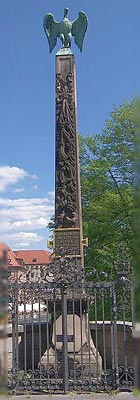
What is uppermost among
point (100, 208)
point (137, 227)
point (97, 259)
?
point (100, 208)

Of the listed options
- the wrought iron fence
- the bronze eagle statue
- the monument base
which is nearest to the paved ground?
the wrought iron fence

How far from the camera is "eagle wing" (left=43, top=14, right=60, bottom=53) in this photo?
39.1 ft

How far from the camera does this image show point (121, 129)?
19.8 meters

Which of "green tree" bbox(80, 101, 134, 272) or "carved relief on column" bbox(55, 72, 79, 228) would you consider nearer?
"carved relief on column" bbox(55, 72, 79, 228)

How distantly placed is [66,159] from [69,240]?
180cm

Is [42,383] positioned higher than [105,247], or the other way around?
[105,247]

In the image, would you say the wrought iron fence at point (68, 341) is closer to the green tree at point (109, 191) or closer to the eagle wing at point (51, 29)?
the eagle wing at point (51, 29)

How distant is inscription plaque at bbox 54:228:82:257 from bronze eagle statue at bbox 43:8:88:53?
4.56 metres

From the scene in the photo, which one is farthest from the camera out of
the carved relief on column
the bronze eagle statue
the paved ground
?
the bronze eagle statue

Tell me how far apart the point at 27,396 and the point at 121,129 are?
45.0 feet

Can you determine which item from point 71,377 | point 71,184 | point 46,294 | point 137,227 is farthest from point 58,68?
point 137,227

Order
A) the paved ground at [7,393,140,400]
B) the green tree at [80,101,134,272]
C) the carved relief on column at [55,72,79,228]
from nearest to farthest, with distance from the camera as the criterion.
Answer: the paved ground at [7,393,140,400], the carved relief on column at [55,72,79,228], the green tree at [80,101,134,272]

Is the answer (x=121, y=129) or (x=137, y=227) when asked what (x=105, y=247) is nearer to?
(x=121, y=129)

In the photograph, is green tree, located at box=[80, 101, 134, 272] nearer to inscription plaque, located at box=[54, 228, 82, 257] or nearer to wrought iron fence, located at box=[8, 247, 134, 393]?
inscription plaque, located at box=[54, 228, 82, 257]
